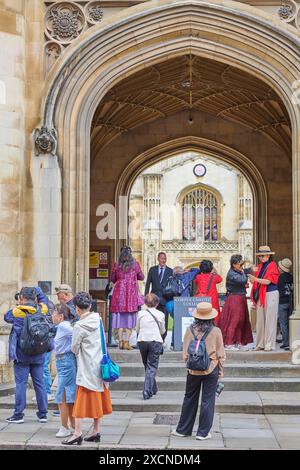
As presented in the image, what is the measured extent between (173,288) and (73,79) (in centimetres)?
367

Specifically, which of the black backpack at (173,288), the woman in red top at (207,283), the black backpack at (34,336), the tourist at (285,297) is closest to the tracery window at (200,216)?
the tourist at (285,297)

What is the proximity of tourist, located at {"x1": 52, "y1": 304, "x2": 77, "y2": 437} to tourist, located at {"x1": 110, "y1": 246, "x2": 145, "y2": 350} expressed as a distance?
13.6 ft

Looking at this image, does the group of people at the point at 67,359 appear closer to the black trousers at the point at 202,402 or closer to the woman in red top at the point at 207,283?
the black trousers at the point at 202,402

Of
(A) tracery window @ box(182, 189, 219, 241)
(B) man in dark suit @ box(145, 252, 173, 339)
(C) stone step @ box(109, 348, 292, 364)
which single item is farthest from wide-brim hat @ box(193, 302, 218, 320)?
(A) tracery window @ box(182, 189, 219, 241)

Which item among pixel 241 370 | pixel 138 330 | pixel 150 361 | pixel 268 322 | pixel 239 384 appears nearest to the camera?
pixel 150 361

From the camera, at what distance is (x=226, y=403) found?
34.8 feet

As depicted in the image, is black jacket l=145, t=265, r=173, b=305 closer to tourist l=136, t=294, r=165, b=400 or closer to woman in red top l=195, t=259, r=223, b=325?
woman in red top l=195, t=259, r=223, b=325

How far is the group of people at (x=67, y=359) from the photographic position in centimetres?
837

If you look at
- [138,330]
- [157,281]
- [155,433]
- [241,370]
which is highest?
[157,281]

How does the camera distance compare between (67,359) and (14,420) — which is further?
(14,420)

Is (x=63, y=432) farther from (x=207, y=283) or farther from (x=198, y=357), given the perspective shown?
(x=207, y=283)

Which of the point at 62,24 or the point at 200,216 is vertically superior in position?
the point at 62,24

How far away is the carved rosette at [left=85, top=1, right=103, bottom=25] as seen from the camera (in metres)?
13.5

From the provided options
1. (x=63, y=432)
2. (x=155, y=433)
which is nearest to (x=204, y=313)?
(x=155, y=433)
